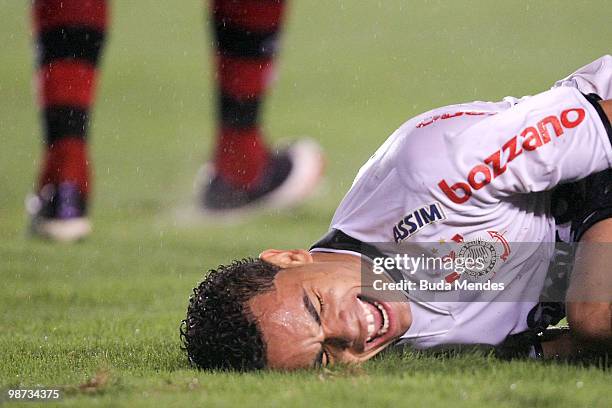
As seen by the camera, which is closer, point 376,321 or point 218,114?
point 376,321

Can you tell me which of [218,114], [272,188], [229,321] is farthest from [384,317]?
[218,114]

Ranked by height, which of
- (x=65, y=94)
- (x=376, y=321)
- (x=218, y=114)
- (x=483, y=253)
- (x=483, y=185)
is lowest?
(x=376, y=321)

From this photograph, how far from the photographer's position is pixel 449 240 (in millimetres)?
2969

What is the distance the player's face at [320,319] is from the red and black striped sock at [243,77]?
78.8 inches

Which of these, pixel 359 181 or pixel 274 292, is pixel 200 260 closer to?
pixel 359 181

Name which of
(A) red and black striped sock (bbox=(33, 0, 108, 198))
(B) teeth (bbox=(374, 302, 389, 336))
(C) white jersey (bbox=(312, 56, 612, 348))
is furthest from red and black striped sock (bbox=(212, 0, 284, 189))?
(B) teeth (bbox=(374, 302, 389, 336))

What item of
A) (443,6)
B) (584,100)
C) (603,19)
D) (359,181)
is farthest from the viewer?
(443,6)

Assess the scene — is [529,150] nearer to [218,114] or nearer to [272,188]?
[272,188]

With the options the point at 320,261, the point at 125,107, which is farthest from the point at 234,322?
the point at 125,107

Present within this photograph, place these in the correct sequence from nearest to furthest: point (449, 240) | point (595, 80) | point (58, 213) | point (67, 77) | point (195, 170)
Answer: point (449, 240) < point (595, 80) < point (67, 77) < point (58, 213) < point (195, 170)

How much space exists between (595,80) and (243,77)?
6.22 ft

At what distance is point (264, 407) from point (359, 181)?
3.24ft

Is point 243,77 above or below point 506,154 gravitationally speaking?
above

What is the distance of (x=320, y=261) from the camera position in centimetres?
297
